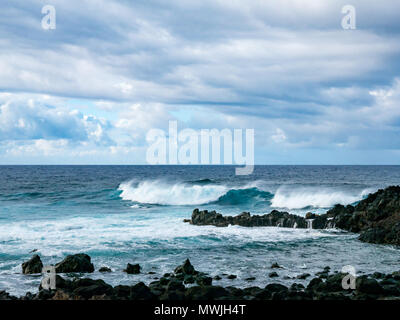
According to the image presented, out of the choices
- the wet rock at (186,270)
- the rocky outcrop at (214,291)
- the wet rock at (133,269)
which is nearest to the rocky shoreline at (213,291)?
the rocky outcrop at (214,291)

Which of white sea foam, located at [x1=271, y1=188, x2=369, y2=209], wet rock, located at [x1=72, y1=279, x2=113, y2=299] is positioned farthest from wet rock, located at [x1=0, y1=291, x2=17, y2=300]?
white sea foam, located at [x1=271, y1=188, x2=369, y2=209]

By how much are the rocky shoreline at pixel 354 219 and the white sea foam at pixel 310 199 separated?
1158cm

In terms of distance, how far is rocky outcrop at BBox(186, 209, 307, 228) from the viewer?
2644cm

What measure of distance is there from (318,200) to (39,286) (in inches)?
1266

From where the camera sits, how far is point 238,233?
79.6ft

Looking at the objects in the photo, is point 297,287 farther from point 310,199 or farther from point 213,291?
point 310,199

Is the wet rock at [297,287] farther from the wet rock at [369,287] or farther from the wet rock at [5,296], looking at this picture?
the wet rock at [5,296]

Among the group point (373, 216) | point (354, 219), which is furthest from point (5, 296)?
point (373, 216)

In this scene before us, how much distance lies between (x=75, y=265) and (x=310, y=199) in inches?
1160

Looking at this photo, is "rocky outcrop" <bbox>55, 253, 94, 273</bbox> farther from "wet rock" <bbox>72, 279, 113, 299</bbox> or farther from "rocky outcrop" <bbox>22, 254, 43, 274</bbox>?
"wet rock" <bbox>72, 279, 113, 299</bbox>

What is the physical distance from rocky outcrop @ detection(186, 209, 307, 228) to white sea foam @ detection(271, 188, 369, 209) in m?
12.0

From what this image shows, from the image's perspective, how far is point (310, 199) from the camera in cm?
4062

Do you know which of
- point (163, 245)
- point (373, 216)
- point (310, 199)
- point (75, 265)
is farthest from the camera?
point (310, 199)
